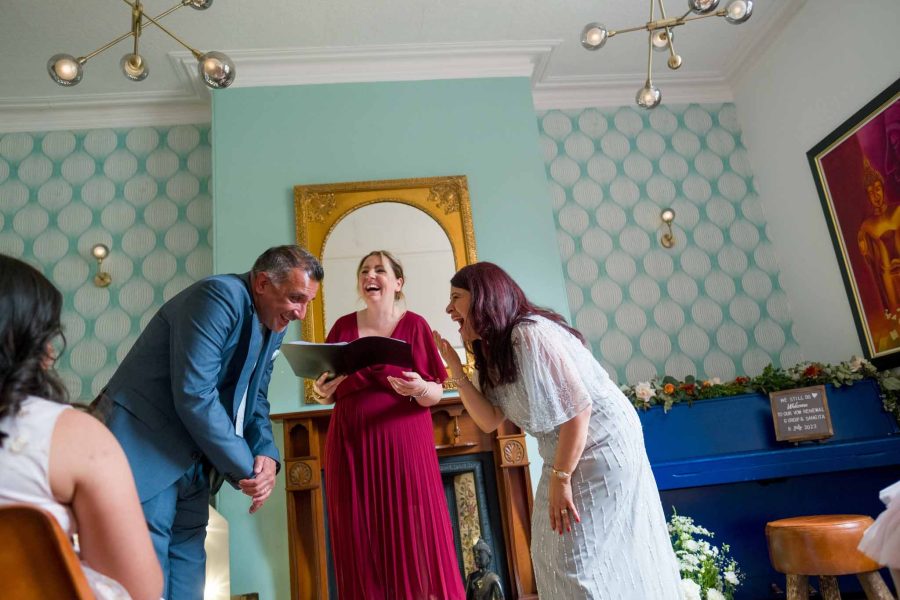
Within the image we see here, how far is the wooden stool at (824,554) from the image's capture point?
2.88m

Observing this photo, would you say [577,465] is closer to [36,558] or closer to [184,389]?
[184,389]

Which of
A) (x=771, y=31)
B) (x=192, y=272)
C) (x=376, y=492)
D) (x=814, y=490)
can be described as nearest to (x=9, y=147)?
(x=192, y=272)

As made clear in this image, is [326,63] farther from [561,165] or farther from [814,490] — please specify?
[814,490]

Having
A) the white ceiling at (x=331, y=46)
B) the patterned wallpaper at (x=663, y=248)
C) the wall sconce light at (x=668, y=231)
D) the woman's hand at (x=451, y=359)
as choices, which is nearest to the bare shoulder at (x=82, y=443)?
the woman's hand at (x=451, y=359)

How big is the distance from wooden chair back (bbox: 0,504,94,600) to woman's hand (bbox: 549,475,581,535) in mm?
1341

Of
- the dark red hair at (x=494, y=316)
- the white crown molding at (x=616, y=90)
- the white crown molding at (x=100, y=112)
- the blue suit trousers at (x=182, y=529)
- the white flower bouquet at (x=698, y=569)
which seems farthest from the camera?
the white crown molding at (x=616, y=90)

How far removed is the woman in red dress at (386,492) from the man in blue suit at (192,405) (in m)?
0.75

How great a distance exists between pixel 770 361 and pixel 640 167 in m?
1.74

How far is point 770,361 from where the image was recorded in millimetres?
5051

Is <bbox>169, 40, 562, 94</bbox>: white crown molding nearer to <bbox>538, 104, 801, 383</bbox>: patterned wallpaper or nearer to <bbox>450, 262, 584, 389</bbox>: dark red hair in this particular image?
<bbox>538, 104, 801, 383</bbox>: patterned wallpaper

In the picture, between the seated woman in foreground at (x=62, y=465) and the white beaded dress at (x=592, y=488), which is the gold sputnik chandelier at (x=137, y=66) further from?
the seated woman in foreground at (x=62, y=465)

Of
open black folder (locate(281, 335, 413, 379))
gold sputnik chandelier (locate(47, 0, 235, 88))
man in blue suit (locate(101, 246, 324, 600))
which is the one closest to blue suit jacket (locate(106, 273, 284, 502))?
man in blue suit (locate(101, 246, 324, 600))

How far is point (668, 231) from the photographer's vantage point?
5.22m

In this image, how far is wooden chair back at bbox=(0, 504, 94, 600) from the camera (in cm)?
92
